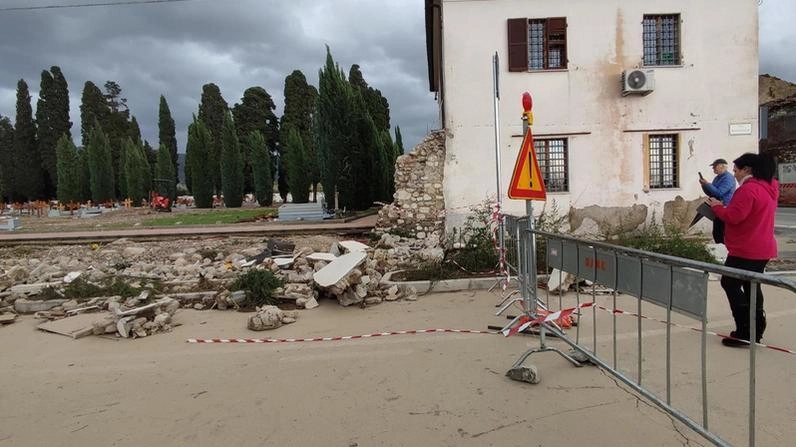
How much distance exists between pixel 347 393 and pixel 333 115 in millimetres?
18667

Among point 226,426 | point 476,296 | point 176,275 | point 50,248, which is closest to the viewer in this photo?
point 226,426

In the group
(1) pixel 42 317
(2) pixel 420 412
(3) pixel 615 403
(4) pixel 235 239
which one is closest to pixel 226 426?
(2) pixel 420 412

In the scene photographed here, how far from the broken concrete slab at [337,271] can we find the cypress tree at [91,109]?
159 ft

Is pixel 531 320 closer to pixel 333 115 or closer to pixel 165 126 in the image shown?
pixel 333 115

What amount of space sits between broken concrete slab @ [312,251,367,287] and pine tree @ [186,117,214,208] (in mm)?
29641

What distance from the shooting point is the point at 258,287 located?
729cm

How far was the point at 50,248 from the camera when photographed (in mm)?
14219

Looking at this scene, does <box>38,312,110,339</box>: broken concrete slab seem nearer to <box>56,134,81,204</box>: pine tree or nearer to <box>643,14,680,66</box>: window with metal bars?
<box>643,14,680,66</box>: window with metal bars

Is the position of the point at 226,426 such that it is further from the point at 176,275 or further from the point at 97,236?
the point at 97,236

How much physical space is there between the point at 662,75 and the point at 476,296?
31.4 ft

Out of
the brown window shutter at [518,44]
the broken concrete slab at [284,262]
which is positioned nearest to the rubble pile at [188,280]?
the broken concrete slab at [284,262]

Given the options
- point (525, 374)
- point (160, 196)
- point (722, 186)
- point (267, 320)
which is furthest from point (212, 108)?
point (525, 374)

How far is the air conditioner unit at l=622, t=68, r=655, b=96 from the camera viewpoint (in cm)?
1266

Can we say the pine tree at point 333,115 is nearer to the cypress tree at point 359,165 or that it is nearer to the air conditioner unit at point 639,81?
the cypress tree at point 359,165
